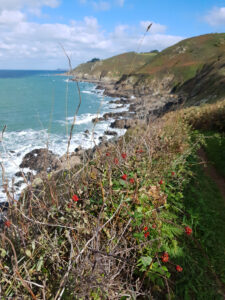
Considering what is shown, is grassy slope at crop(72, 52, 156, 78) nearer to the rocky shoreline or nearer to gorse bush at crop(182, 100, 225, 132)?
the rocky shoreline

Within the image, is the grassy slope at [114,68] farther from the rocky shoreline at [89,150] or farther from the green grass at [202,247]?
the green grass at [202,247]

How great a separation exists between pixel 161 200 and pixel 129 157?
2.80ft

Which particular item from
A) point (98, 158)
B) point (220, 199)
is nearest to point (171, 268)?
point (98, 158)

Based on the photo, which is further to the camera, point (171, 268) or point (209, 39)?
point (209, 39)

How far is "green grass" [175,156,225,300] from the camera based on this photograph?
2.19m

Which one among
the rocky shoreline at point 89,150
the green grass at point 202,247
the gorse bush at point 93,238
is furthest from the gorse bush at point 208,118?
the gorse bush at point 93,238

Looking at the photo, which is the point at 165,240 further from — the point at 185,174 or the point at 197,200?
the point at 185,174

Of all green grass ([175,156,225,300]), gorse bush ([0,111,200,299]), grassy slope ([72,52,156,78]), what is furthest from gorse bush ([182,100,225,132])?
gorse bush ([0,111,200,299])

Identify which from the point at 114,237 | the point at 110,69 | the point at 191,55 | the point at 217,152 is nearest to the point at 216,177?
the point at 217,152

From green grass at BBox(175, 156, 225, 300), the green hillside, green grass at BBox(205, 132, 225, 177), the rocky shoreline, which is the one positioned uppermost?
the green hillside

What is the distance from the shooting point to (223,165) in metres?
6.12

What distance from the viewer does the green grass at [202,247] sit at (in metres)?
2.19

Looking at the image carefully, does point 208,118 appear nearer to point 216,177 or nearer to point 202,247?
point 216,177

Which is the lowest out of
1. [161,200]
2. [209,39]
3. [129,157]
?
[161,200]
